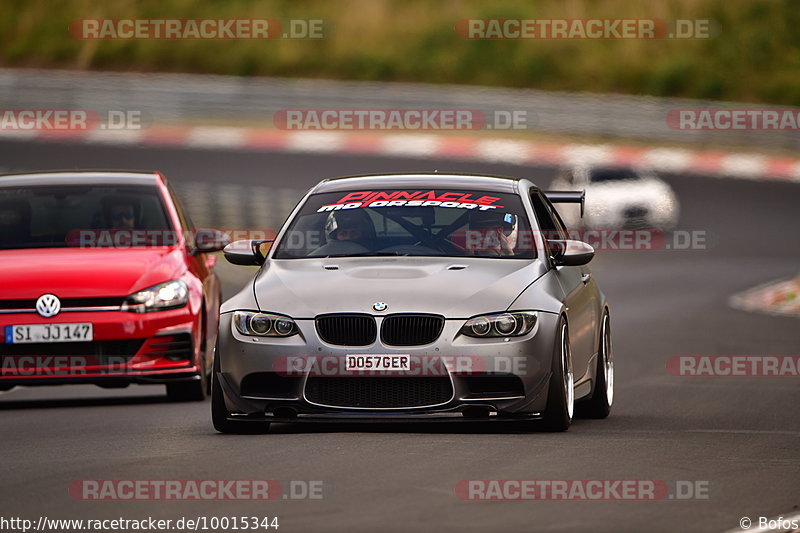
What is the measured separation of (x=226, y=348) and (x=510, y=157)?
31439 mm

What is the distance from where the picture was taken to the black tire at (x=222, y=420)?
10133 millimetres

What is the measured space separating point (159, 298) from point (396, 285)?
321 centimetres

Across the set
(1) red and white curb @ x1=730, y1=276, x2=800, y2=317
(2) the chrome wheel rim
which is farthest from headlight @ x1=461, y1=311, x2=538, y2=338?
(1) red and white curb @ x1=730, y1=276, x2=800, y2=317

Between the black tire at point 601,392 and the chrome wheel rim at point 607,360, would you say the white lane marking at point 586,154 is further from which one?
the black tire at point 601,392

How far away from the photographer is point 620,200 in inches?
1431

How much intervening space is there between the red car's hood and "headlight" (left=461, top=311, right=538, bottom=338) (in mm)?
3515

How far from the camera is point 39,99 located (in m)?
43.4

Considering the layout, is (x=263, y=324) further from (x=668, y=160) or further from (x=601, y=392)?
(x=668, y=160)

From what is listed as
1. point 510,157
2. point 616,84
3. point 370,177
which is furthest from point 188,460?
point 616,84

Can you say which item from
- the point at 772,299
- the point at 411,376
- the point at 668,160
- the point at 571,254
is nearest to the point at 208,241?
the point at 571,254

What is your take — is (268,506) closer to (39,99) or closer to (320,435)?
(320,435)

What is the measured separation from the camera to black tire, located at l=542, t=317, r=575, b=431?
9.90 m

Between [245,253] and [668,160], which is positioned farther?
[668,160]

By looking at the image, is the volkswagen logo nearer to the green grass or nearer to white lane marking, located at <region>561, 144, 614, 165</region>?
white lane marking, located at <region>561, 144, 614, 165</region>
